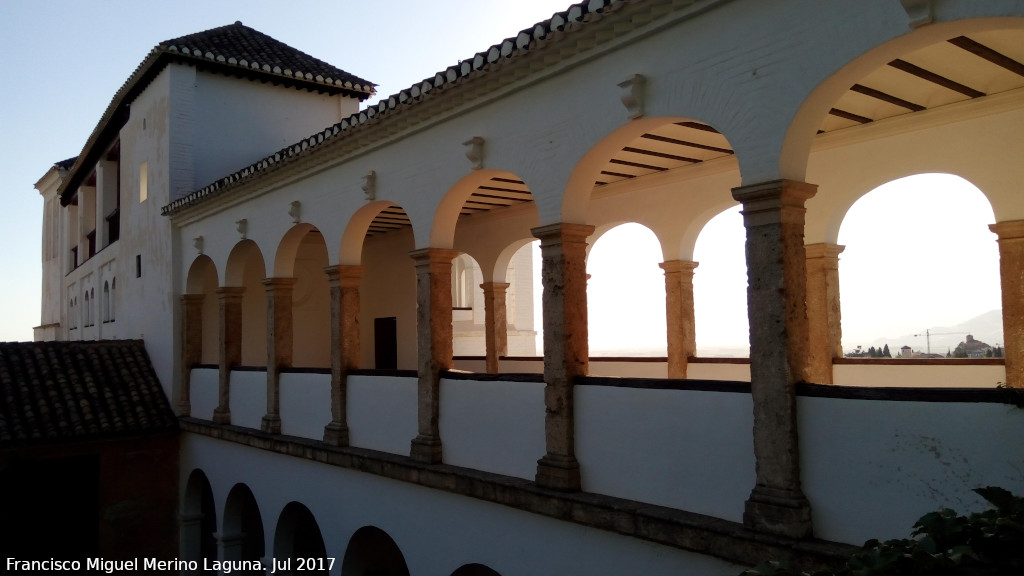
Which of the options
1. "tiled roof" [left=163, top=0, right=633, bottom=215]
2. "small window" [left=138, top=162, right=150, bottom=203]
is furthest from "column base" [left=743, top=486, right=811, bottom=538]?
"small window" [left=138, top=162, right=150, bottom=203]

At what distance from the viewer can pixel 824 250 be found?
31.1 ft

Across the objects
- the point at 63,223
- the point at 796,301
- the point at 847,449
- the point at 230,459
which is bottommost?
the point at 230,459

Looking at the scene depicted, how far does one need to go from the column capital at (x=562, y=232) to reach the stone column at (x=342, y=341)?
4.09 metres

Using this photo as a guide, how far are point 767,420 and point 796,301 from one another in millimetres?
841

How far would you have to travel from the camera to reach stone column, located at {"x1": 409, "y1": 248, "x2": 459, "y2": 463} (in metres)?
8.80

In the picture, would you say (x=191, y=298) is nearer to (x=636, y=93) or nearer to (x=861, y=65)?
(x=636, y=93)

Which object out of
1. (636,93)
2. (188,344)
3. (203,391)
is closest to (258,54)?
(188,344)

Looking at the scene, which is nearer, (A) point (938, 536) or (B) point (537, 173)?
(A) point (938, 536)

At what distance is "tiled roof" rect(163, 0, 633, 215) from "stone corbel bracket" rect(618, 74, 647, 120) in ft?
1.88

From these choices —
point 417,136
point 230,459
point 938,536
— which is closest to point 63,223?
point 230,459

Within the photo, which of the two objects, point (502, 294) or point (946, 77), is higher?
point (946, 77)

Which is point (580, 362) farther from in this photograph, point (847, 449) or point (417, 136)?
point (417, 136)

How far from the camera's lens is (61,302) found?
97.6ft

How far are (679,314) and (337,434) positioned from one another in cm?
497
